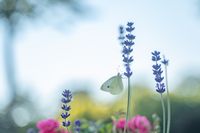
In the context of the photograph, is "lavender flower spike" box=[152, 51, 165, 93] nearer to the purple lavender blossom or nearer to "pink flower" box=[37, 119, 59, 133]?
the purple lavender blossom

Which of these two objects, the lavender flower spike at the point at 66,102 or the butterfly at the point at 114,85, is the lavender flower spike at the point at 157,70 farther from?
the lavender flower spike at the point at 66,102

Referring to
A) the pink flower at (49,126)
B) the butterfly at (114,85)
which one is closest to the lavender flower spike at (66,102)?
the butterfly at (114,85)

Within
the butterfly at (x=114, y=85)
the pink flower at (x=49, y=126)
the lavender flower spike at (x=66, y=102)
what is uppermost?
the butterfly at (x=114, y=85)

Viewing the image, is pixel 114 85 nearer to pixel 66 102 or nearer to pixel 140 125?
pixel 66 102

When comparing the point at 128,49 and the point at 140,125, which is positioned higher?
the point at 128,49

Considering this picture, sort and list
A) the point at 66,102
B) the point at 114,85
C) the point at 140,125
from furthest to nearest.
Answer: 1. the point at 140,125
2. the point at 66,102
3. the point at 114,85

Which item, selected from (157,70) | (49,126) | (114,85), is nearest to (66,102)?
(114,85)

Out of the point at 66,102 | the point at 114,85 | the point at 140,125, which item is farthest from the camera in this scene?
the point at 140,125

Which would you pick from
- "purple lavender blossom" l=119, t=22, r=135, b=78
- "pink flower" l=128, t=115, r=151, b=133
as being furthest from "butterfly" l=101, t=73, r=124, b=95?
"pink flower" l=128, t=115, r=151, b=133

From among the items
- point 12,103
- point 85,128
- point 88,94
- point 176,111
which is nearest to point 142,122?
point 85,128

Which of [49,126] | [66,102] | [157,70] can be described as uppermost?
[157,70]
